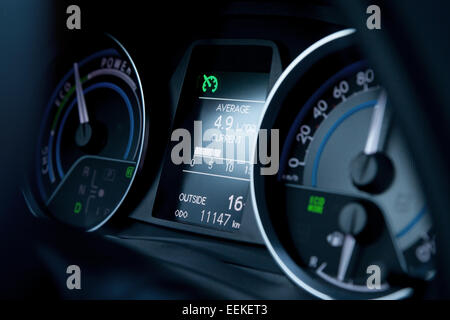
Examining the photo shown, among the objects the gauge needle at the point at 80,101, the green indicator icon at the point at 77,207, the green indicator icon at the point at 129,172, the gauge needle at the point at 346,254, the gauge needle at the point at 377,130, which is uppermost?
the gauge needle at the point at 80,101

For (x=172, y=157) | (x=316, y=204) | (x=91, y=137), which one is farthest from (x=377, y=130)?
(x=91, y=137)

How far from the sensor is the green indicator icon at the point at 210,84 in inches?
68.3

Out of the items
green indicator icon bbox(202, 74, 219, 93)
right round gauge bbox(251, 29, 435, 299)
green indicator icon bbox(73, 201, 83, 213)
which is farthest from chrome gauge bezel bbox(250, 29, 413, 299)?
green indicator icon bbox(73, 201, 83, 213)

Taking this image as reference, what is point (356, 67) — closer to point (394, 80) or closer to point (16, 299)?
point (394, 80)

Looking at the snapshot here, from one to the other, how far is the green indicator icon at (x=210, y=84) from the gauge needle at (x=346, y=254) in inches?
24.3

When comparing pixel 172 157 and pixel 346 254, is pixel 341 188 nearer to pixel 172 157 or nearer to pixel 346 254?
pixel 346 254

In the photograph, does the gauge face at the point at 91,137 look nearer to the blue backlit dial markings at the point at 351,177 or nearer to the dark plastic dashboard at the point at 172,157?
the dark plastic dashboard at the point at 172,157

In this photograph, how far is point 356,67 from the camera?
1401 mm

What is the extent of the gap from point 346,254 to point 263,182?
0.90ft

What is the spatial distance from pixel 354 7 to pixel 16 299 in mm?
931

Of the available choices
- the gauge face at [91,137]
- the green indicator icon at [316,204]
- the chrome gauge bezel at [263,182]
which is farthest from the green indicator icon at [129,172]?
the green indicator icon at [316,204]

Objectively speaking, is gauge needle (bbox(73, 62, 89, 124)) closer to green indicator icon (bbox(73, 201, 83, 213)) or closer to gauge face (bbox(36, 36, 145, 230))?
gauge face (bbox(36, 36, 145, 230))

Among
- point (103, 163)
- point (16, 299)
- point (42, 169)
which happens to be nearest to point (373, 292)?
point (16, 299)

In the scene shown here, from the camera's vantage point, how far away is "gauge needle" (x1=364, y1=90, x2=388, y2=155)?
4.23ft
